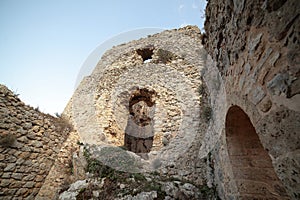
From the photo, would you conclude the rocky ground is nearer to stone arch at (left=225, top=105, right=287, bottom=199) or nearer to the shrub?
stone arch at (left=225, top=105, right=287, bottom=199)

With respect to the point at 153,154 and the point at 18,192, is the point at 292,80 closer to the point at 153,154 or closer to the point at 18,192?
the point at 153,154

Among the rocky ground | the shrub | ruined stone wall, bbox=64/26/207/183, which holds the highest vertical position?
the shrub

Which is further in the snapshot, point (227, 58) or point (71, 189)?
point (71, 189)

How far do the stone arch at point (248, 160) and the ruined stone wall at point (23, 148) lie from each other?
182 inches

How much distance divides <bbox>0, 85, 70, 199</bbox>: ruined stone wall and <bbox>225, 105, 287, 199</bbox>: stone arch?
462 cm

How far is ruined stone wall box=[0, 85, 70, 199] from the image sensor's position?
3.97 meters

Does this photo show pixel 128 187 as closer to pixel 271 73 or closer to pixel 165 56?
pixel 271 73

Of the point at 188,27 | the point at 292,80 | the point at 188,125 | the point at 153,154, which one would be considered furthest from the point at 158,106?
the point at 292,80

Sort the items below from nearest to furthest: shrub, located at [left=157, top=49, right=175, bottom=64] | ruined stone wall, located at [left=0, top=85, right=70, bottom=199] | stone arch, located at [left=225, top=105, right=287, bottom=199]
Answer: stone arch, located at [left=225, top=105, right=287, bottom=199], ruined stone wall, located at [left=0, top=85, right=70, bottom=199], shrub, located at [left=157, top=49, right=175, bottom=64]

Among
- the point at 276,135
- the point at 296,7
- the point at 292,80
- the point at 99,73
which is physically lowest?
the point at 276,135

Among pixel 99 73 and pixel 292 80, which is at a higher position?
pixel 99 73

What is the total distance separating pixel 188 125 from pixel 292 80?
4.67 m

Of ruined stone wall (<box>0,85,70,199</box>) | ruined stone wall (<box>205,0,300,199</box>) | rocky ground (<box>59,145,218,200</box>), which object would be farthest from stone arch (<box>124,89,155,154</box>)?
ruined stone wall (<box>205,0,300,199</box>)

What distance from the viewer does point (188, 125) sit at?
5523 millimetres
